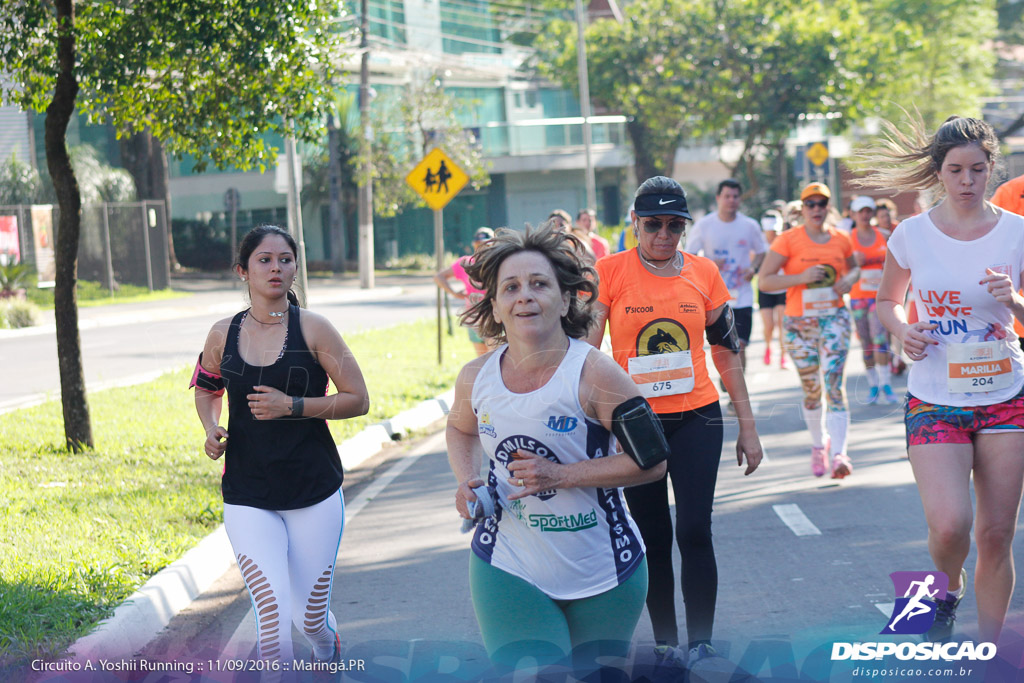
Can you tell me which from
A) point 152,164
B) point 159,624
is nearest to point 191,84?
point 159,624

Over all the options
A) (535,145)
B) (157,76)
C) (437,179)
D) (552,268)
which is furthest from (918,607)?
(535,145)

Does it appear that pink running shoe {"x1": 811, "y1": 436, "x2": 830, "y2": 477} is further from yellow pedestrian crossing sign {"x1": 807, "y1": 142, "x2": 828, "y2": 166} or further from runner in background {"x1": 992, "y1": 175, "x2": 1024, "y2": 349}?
yellow pedestrian crossing sign {"x1": 807, "y1": 142, "x2": 828, "y2": 166}

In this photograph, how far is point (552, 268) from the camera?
140 inches

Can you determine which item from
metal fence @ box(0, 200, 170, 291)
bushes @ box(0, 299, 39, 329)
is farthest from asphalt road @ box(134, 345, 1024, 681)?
metal fence @ box(0, 200, 170, 291)

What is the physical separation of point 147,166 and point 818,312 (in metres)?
35.2

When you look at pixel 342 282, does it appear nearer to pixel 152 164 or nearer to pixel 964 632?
pixel 152 164

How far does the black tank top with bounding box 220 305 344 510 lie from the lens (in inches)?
176

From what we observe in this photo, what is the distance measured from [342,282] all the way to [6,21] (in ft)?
112

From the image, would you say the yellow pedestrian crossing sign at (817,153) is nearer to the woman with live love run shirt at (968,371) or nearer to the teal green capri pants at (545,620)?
the woman with live love run shirt at (968,371)

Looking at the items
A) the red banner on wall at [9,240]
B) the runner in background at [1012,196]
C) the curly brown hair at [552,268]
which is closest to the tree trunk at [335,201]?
the red banner on wall at [9,240]

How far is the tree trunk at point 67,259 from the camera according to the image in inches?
349

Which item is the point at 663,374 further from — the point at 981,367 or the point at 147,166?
the point at 147,166

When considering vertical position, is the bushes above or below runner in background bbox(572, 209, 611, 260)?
below

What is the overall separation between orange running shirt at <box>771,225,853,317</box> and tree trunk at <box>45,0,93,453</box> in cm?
525
